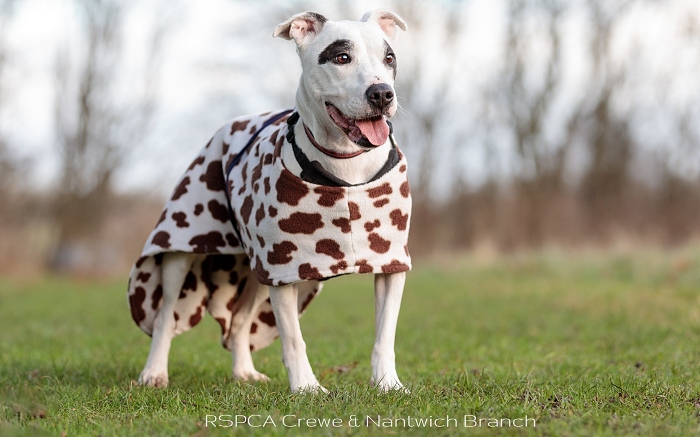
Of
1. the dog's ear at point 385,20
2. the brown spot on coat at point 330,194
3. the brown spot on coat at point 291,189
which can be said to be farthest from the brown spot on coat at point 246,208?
the dog's ear at point 385,20

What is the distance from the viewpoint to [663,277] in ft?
40.6

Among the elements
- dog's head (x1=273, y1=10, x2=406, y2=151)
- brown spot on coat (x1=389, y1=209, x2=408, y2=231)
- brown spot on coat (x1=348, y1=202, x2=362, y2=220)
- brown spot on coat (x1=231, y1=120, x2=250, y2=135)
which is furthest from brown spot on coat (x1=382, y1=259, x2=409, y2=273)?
brown spot on coat (x1=231, y1=120, x2=250, y2=135)

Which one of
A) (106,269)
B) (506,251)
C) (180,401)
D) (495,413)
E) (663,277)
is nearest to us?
(495,413)

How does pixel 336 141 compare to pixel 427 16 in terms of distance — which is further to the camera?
pixel 427 16

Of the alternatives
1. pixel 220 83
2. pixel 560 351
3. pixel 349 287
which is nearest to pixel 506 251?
pixel 349 287

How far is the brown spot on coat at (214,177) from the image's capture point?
5.05 m

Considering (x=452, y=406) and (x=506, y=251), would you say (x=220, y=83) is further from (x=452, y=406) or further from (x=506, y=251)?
(x=452, y=406)

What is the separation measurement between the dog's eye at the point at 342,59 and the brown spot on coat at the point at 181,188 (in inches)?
65.4

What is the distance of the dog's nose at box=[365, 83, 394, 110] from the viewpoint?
369cm

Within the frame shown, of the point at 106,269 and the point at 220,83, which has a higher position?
the point at 220,83

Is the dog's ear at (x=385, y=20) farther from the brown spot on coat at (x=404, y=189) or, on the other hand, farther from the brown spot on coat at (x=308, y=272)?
the brown spot on coat at (x=308, y=272)

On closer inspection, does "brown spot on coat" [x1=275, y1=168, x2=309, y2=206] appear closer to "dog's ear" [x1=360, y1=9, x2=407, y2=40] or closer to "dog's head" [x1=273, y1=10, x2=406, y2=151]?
"dog's head" [x1=273, y1=10, x2=406, y2=151]

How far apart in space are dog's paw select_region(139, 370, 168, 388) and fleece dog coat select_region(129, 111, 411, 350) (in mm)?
390

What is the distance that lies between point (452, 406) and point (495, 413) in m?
0.21
